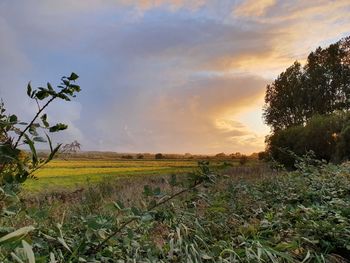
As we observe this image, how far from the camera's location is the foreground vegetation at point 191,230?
6.01 ft

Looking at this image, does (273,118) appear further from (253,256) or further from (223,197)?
(253,256)

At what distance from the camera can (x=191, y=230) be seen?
9.20 feet

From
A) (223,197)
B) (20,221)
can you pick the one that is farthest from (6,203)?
(223,197)

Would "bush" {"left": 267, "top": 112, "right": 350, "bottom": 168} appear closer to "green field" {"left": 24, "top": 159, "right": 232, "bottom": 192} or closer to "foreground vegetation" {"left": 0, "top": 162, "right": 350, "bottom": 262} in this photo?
"green field" {"left": 24, "top": 159, "right": 232, "bottom": 192}

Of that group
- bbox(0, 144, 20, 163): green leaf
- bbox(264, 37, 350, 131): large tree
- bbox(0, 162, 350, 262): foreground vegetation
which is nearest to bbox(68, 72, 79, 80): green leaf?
bbox(0, 144, 20, 163): green leaf

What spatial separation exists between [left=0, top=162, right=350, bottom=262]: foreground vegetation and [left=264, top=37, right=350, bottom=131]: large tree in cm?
3267

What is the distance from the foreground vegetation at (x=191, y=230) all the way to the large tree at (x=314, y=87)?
3267cm

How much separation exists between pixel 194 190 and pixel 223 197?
3213 millimetres

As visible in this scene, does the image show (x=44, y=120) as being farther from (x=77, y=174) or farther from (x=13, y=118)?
(x=77, y=174)

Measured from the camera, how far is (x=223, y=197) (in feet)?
16.8

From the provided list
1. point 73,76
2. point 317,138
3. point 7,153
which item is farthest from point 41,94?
point 317,138

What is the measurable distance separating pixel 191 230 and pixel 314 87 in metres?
35.6

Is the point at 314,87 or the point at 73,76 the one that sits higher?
the point at 314,87

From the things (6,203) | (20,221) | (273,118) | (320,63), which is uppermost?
(320,63)
